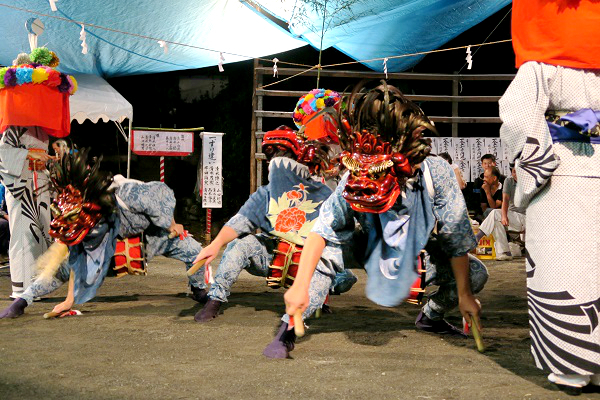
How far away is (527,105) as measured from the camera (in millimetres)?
2889

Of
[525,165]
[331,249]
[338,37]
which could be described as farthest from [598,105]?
[338,37]

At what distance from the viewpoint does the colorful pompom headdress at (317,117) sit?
4.91m

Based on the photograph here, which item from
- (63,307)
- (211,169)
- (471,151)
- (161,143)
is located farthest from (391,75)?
(63,307)

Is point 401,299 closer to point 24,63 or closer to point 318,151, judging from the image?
point 318,151

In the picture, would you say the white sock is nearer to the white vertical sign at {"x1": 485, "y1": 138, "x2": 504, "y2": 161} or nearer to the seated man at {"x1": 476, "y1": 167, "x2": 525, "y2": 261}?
the seated man at {"x1": 476, "y1": 167, "x2": 525, "y2": 261}

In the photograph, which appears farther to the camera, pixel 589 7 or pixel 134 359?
pixel 134 359

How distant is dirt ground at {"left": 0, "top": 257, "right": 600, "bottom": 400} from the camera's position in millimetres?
2920

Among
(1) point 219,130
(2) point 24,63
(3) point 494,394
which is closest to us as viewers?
(3) point 494,394

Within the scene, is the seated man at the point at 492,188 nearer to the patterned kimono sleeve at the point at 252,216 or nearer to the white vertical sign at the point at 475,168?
the white vertical sign at the point at 475,168

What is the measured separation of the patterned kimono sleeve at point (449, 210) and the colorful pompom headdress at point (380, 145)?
0.16 meters

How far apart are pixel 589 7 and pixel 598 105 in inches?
16.1

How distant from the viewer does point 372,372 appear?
3203 mm

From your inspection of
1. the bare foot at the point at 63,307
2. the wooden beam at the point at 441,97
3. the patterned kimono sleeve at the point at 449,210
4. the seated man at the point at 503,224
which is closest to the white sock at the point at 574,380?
the patterned kimono sleeve at the point at 449,210

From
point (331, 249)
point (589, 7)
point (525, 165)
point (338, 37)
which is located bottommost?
point (331, 249)
